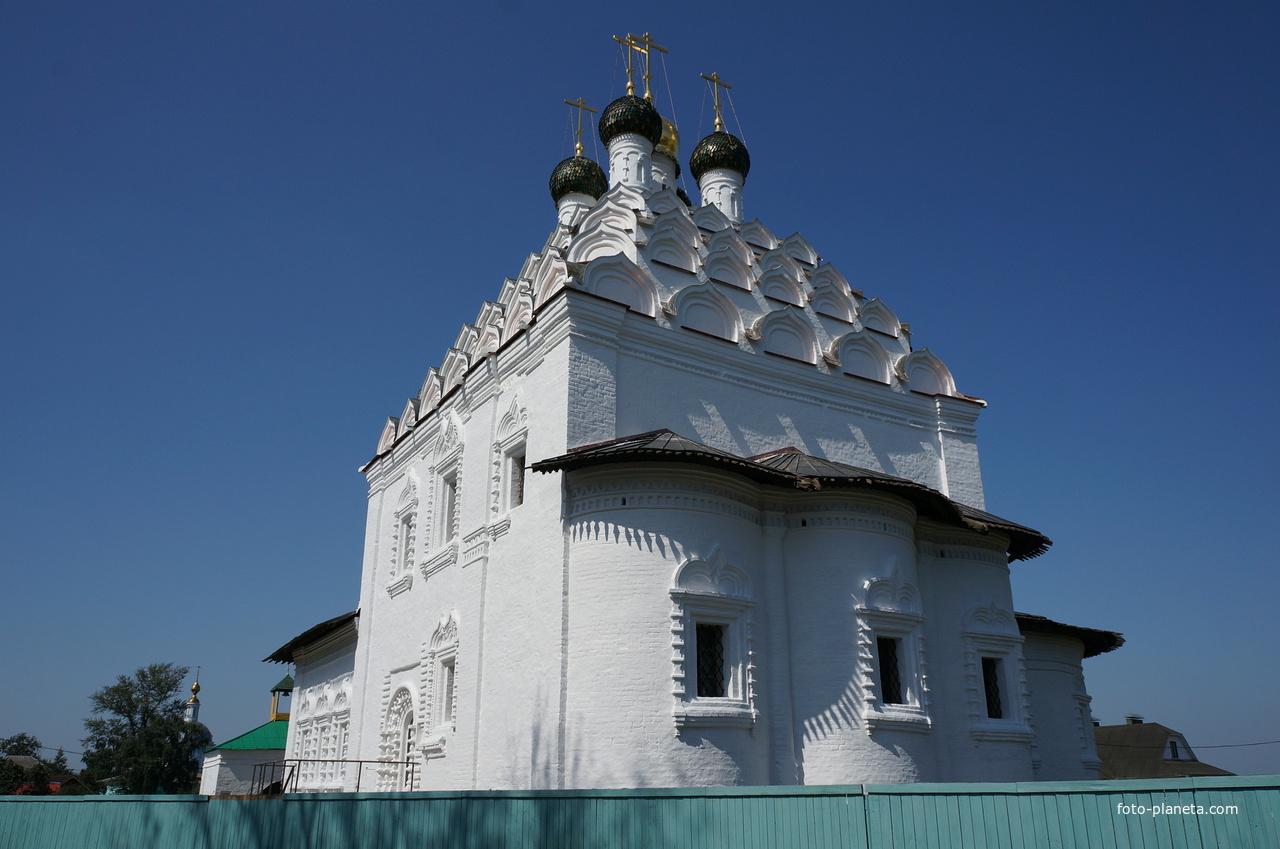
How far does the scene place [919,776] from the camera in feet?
28.0

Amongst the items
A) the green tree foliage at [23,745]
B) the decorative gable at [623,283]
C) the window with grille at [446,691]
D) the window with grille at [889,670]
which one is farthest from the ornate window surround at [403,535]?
the green tree foliage at [23,745]

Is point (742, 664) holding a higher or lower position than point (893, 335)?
lower

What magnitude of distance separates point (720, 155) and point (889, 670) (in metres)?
8.37

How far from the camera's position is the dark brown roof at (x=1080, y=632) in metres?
11.5

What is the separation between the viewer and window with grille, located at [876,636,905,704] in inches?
350

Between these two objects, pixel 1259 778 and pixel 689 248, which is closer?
pixel 1259 778

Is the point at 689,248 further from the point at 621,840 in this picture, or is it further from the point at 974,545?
the point at 621,840

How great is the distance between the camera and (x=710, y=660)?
8.34m

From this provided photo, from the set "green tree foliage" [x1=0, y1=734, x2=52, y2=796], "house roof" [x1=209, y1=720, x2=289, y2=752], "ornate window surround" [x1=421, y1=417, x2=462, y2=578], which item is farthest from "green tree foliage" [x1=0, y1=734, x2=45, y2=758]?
"ornate window surround" [x1=421, y1=417, x2=462, y2=578]

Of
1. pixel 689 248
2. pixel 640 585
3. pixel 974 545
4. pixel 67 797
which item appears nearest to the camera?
pixel 67 797

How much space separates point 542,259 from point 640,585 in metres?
4.76

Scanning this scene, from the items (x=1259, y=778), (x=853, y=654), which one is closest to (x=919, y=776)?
(x=853, y=654)

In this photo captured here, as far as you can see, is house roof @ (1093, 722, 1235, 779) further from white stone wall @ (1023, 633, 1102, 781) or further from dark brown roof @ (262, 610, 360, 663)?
dark brown roof @ (262, 610, 360, 663)

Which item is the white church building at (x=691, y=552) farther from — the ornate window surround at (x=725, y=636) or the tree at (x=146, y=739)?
the tree at (x=146, y=739)
